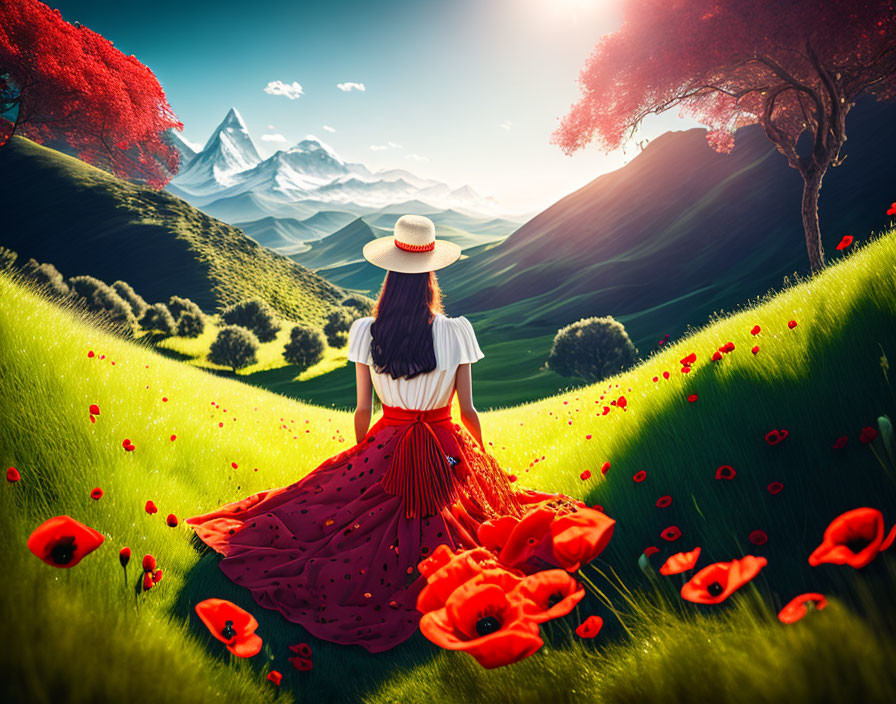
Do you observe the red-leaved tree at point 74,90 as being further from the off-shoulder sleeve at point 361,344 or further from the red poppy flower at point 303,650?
the red poppy flower at point 303,650

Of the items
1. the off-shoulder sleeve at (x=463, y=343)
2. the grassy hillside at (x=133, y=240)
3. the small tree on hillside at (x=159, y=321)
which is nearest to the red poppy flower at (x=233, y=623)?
the off-shoulder sleeve at (x=463, y=343)

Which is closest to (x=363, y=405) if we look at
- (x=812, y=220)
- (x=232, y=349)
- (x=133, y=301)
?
(x=812, y=220)

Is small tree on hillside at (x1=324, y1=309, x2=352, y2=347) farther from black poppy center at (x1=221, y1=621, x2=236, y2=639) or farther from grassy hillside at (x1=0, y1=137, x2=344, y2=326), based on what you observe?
black poppy center at (x1=221, y1=621, x2=236, y2=639)

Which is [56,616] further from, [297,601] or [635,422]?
[635,422]

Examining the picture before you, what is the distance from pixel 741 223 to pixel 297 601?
57173mm

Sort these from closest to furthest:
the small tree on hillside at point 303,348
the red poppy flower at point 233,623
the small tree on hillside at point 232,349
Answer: the red poppy flower at point 233,623
the small tree on hillside at point 232,349
the small tree on hillside at point 303,348

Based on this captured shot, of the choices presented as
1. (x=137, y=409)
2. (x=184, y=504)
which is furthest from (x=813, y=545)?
(x=137, y=409)

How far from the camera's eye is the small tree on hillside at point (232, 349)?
23094mm

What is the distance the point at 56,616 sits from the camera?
1521 mm

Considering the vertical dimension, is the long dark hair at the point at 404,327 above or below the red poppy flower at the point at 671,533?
above

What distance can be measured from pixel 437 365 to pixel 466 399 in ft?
1.50

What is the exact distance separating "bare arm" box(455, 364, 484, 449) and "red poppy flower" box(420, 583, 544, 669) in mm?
2031

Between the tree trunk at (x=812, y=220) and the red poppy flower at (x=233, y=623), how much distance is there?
11.0 meters

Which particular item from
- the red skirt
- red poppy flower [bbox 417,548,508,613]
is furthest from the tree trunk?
red poppy flower [bbox 417,548,508,613]
